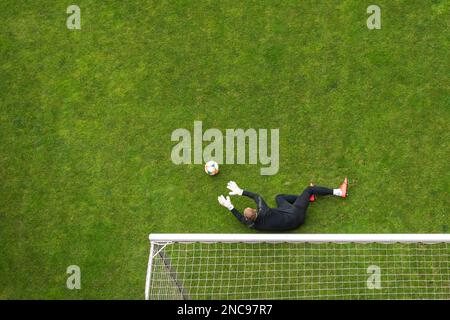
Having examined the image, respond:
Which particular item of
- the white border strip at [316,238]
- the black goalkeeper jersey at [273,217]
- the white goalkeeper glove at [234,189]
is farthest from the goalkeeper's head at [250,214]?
the white border strip at [316,238]

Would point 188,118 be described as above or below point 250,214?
above

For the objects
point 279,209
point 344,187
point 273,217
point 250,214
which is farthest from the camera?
point 344,187

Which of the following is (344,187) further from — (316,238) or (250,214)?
(316,238)

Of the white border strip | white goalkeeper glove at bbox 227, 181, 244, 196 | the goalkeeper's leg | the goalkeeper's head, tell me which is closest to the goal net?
the goalkeeper's head

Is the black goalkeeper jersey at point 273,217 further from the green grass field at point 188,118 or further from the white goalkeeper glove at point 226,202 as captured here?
the green grass field at point 188,118

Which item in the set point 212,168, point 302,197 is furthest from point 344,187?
point 212,168

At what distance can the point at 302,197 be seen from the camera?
6.77m

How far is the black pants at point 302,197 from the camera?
6750 mm

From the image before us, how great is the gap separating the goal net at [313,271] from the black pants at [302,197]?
60 cm

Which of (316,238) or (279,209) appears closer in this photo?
(316,238)

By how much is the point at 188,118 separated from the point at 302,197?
2.10m

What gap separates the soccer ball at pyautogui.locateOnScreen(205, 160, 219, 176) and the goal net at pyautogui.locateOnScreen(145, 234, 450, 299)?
105 cm

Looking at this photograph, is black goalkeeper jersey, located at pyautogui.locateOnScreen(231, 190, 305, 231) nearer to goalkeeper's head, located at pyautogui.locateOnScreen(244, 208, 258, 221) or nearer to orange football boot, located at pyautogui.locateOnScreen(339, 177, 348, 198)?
goalkeeper's head, located at pyautogui.locateOnScreen(244, 208, 258, 221)

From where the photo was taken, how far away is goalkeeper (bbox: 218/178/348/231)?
6.48 metres
